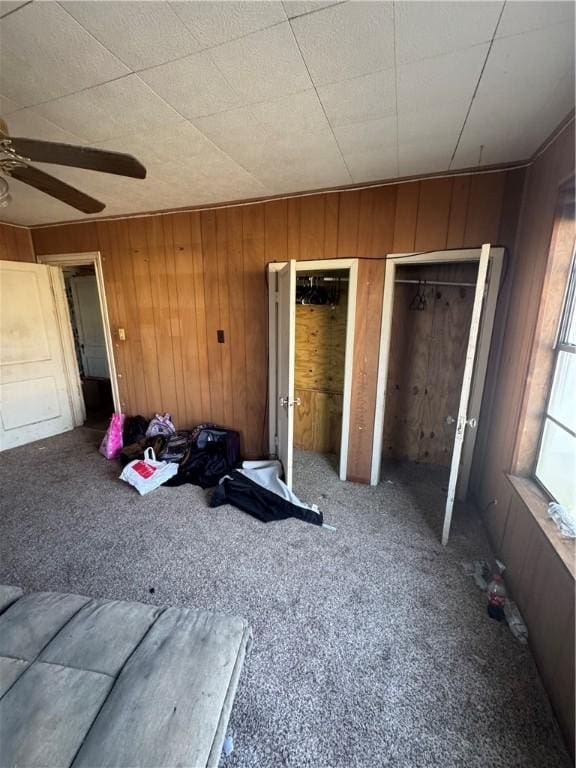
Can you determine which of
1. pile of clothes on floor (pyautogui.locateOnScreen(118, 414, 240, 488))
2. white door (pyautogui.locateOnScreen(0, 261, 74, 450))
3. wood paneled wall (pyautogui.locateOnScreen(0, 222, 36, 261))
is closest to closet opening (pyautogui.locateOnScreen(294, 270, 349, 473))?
pile of clothes on floor (pyautogui.locateOnScreen(118, 414, 240, 488))

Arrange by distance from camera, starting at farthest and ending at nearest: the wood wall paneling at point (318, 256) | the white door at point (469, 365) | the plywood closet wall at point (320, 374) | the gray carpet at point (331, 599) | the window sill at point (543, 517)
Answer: the plywood closet wall at point (320, 374), the wood wall paneling at point (318, 256), the white door at point (469, 365), the window sill at point (543, 517), the gray carpet at point (331, 599)

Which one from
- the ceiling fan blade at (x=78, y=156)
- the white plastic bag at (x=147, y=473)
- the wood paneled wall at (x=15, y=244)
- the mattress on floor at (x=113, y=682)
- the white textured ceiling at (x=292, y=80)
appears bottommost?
the white plastic bag at (x=147, y=473)

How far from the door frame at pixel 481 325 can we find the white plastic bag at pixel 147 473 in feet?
6.41

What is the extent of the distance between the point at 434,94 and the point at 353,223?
1.07 meters

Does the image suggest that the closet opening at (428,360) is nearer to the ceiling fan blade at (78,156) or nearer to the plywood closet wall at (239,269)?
the plywood closet wall at (239,269)

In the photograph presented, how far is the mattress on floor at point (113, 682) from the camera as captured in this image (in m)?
0.72

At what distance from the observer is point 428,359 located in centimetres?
290

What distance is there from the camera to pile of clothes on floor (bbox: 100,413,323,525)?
2.39 m

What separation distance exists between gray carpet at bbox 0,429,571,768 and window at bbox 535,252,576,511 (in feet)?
2.35

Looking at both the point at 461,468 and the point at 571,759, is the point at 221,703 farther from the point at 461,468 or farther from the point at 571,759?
the point at 461,468

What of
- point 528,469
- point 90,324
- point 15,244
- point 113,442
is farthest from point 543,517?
point 90,324

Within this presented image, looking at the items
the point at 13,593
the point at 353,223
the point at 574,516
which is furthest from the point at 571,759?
the point at 353,223

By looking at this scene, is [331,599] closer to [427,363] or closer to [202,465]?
[202,465]

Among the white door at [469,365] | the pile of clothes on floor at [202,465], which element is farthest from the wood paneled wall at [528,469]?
the pile of clothes on floor at [202,465]
